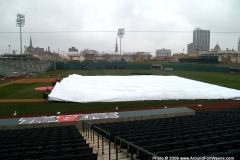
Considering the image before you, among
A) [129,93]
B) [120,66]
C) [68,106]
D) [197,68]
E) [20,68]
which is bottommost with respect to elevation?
[68,106]

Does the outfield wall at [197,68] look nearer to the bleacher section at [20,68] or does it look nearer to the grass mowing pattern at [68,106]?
the bleacher section at [20,68]

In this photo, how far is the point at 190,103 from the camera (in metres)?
21.8

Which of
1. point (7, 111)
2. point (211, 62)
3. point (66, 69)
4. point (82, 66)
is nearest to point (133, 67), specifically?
point (82, 66)

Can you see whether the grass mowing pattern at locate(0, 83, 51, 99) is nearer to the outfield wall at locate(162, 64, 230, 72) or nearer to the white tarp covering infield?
the white tarp covering infield

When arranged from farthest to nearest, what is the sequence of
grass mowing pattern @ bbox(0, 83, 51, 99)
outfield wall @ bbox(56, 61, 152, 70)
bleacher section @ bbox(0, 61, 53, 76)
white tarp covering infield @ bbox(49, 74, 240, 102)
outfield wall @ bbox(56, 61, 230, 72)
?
outfield wall @ bbox(56, 61, 152, 70), outfield wall @ bbox(56, 61, 230, 72), bleacher section @ bbox(0, 61, 53, 76), grass mowing pattern @ bbox(0, 83, 51, 99), white tarp covering infield @ bbox(49, 74, 240, 102)

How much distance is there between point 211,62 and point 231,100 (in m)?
60.7

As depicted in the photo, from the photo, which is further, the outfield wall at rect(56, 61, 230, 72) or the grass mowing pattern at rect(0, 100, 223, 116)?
the outfield wall at rect(56, 61, 230, 72)

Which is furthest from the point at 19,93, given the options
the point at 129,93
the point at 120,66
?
the point at 120,66

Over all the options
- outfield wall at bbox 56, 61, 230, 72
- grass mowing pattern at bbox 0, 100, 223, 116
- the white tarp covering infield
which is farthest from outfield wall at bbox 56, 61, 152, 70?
grass mowing pattern at bbox 0, 100, 223, 116

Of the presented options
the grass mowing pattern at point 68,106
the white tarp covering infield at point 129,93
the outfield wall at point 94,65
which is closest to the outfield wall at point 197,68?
the outfield wall at point 94,65

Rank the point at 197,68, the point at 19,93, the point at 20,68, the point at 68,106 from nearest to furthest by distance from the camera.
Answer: the point at 68,106
the point at 19,93
the point at 20,68
the point at 197,68

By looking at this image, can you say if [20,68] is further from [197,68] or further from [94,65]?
[197,68]

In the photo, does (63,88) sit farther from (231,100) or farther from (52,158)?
(52,158)

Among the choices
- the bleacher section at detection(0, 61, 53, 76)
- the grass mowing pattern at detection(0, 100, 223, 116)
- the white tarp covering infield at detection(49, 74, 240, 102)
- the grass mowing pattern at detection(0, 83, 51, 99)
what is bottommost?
the grass mowing pattern at detection(0, 100, 223, 116)
